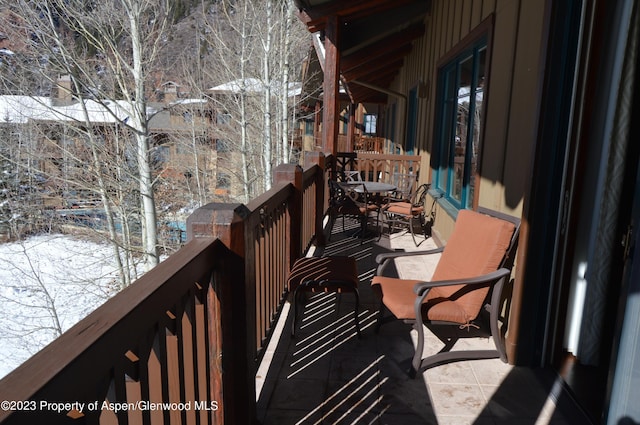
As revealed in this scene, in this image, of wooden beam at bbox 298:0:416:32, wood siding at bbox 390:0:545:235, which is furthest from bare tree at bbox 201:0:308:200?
wood siding at bbox 390:0:545:235

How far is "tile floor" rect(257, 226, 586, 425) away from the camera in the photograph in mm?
2053

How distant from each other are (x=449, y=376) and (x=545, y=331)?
57 centimetres

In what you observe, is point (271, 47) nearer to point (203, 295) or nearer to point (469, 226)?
point (469, 226)

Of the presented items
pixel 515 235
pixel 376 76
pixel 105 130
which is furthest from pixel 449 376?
pixel 105 130

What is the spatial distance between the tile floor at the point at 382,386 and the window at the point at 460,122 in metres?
2.03

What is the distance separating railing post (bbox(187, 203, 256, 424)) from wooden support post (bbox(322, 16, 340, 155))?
Result: 14.1 feet

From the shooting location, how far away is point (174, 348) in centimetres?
121

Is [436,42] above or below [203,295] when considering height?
above

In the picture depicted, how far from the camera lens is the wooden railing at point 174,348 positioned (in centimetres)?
69

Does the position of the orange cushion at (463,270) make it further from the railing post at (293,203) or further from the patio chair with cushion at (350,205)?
the patio chair with cushion at (350,205)

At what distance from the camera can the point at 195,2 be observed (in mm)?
40312

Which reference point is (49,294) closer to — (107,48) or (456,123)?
(107,48)

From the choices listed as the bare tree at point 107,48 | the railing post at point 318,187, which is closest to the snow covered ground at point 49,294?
the bare tree at point 107,48

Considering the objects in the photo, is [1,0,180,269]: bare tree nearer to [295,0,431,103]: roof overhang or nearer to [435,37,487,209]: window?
[295,0,431,103]: roof overhang
